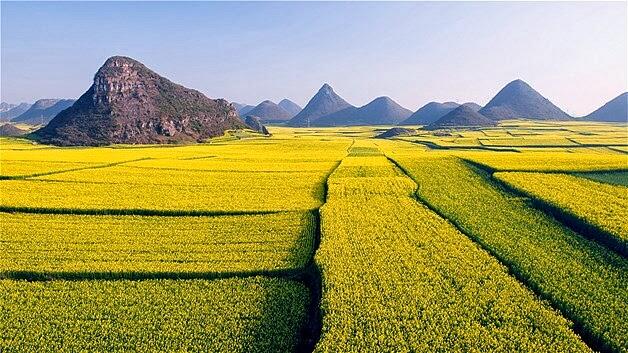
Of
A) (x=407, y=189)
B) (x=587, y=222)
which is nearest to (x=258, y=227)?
(x=407, y=189)

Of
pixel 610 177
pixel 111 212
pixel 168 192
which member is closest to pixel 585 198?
pixel 610 177

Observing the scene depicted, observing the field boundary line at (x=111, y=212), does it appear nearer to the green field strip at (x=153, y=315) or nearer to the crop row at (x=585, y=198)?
the green field strip at (x=153, y=315)

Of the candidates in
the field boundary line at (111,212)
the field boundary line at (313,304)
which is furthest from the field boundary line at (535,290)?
the field boundary line at (111,212)

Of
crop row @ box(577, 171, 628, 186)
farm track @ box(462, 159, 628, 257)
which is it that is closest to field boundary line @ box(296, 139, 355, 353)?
farm track @ box(462, 159, 628, 257)

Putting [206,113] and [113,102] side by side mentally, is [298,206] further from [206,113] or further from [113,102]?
[206,113]

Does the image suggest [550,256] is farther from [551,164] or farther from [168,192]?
[551,164]
